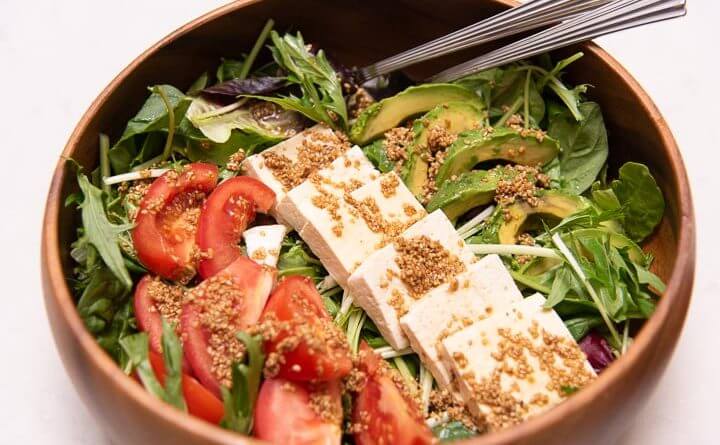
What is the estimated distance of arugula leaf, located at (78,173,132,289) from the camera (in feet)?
7.72

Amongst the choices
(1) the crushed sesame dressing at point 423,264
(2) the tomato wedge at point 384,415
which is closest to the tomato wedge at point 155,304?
(2) the tomato wedge at point 384,415

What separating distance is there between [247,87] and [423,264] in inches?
36.5

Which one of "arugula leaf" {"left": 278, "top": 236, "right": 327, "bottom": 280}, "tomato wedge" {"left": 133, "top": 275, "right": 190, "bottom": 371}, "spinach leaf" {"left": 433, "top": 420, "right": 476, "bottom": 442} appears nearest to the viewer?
"spinach leaf" {"left": 433, "top": 420, "right": 476, "bottom": 442}

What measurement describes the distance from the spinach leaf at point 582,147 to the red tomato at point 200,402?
1.39m

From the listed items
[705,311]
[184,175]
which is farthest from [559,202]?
[184,175]

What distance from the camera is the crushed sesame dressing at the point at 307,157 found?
2773 mm

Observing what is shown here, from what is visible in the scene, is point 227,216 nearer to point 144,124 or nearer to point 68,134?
point 144,124

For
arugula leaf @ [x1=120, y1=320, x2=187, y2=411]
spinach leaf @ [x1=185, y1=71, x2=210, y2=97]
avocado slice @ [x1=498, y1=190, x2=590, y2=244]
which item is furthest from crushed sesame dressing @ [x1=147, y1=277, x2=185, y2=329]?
avocado slice @ [x1=498, y1=190, x2=590, y2=244]

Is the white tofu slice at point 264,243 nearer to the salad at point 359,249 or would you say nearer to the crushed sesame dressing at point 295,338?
the salad at point 359,249

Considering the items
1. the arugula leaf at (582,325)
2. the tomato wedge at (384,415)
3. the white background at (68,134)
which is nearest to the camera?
the tomato wedge at (384,415)

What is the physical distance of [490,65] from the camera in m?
2.86

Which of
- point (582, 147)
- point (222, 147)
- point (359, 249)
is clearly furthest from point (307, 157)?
point (582, 147)

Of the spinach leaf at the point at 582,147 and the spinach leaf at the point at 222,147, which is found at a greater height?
the spinach leaf at the point at 222,147

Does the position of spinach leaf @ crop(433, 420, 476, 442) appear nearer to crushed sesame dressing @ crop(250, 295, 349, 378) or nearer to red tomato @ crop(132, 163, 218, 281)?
crushed sesame dressing @ crop(250, 295, 349, 378)
